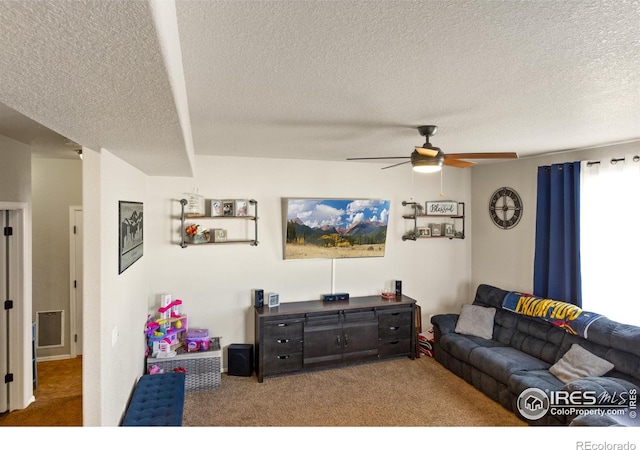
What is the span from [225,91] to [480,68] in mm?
1299

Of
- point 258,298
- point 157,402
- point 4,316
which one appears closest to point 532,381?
point 258,298

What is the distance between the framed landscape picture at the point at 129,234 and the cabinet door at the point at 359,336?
251 cm

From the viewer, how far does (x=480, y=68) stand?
166 centimetres

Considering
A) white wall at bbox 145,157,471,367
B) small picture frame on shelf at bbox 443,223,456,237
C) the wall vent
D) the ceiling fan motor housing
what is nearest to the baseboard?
the wall vent

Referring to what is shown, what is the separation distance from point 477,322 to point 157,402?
12.1 ft

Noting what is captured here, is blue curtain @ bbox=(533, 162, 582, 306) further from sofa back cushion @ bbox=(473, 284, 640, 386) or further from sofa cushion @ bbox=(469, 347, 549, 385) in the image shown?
sofa cushion @ bbox=(469, 347, 549, 385)

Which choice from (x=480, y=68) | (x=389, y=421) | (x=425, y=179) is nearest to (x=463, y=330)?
(x=389, y=421)

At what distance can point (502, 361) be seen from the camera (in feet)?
12.0

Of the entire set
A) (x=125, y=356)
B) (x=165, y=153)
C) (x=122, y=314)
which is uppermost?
(x=165, y=153)

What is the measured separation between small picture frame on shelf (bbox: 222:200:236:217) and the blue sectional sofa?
296cm

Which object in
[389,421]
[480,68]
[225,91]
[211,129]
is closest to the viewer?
[480,68]

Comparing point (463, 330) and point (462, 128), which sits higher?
point (462, 128)

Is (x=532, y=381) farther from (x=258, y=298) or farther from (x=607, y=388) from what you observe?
(x=258, y=298)

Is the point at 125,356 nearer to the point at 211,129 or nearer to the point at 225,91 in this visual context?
the point at 211,129
